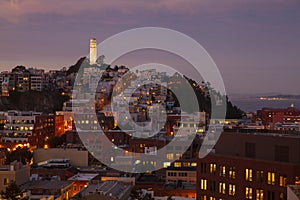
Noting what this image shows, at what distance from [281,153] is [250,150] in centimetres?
116

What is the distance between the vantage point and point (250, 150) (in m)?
16.1

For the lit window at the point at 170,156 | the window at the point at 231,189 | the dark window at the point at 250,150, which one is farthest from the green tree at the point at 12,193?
the lit window at the point at 170,156

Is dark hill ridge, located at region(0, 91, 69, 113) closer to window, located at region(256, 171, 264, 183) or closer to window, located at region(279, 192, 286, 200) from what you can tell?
window, located at region(256, 171, 264, 183)

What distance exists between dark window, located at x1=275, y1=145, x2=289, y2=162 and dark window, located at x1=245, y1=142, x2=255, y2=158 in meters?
0.89

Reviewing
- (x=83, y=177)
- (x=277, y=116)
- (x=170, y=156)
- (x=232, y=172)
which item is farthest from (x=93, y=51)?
(x=232, y=172)

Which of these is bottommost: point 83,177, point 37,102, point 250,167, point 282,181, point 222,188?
point 83,177

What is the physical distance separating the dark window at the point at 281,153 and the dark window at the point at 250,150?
2.91ft

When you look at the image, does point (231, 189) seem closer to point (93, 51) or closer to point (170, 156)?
point (170, 156)

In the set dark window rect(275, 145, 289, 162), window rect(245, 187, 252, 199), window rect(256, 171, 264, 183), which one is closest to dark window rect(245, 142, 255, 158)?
window rect(256, 171, 264, 183)

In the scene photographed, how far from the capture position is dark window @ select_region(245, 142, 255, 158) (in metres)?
16.0

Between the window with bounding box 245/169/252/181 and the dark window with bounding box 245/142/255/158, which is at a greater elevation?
the dark window with bounding box 245/142/255/158

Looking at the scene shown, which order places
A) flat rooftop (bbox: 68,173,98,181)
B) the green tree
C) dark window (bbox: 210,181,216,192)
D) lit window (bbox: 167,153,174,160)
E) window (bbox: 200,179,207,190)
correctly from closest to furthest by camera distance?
the green tree < dark window (bbox: 210,181,216,192) < window (bbox: 200,179,207,190) < flat rooftop (bbox: 68,173,98,181) < lit window (bbox: 167,153,174,160)

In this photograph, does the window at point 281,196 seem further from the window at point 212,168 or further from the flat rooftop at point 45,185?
the flat rooftop at point 45,185

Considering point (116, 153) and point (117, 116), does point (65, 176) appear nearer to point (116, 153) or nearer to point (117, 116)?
point (116, 153)
